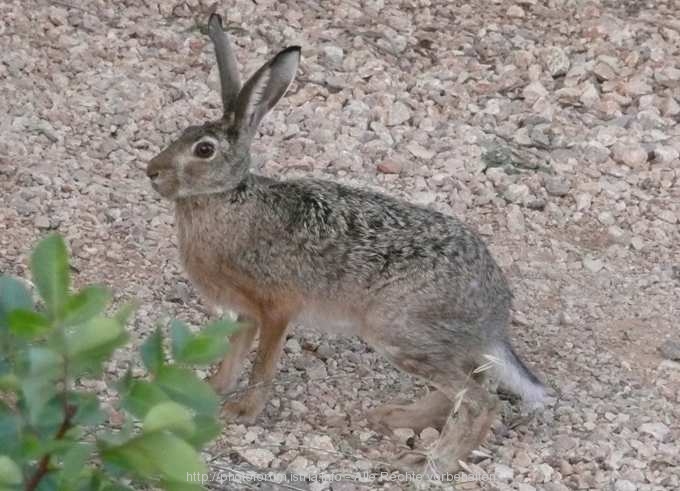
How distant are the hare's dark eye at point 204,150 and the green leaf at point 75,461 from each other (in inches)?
Answer: 138

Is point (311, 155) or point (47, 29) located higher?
point (47, 29)

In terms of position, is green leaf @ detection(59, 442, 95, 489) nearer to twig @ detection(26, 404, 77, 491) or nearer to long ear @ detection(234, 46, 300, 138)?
twig @ detection(26, 404, 77, 491)

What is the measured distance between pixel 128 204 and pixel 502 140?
225 cm

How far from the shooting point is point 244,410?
577 cm

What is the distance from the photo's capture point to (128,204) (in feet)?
22.7

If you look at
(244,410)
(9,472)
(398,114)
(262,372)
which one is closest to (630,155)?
(398,114)

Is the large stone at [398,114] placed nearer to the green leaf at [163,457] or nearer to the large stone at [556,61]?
the large stone at [556,61]

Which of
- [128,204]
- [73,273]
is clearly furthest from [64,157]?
[73,273]

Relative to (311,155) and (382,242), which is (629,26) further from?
(382,242)

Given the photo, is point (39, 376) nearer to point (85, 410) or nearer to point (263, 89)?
point (85, 410)

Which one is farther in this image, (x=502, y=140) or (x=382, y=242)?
(x=502, y=140)

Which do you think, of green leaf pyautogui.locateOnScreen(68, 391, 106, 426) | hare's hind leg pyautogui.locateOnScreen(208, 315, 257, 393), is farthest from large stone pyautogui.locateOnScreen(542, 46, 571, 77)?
green leaf pyautogui.locateOnScreen(68, 391, 106, 426)

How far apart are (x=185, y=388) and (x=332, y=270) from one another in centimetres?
329

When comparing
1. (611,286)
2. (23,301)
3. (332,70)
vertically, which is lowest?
(611,286)
